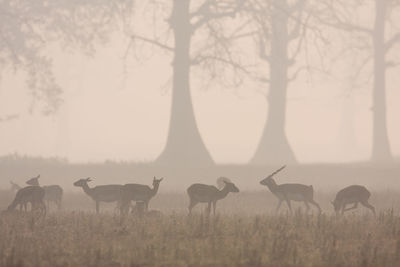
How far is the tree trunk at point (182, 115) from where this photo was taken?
3478cm

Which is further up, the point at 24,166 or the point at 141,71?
the point at 141,71

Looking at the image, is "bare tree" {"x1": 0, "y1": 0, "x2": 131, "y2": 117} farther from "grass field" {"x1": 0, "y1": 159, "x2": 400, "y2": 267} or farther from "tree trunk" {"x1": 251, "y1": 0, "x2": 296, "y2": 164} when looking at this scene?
"grass field" {"x1": 0, "y1": 159, "x2": 400, "y2": 267}

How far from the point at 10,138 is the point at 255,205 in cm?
7306

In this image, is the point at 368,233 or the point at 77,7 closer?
the point at 368,233

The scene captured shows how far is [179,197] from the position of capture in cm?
2244

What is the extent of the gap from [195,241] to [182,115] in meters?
23.8

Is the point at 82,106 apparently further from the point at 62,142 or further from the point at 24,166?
the point at 24,166

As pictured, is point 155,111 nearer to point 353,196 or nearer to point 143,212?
point 353,196

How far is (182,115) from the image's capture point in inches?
1394

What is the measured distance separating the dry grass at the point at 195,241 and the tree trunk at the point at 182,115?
765 inches

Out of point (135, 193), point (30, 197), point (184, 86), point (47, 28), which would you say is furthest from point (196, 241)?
point (47, 28)

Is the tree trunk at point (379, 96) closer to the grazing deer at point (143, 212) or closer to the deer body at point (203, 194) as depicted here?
the deer body at point (203, 194)

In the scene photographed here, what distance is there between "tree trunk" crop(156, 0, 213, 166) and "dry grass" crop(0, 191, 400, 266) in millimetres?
19443

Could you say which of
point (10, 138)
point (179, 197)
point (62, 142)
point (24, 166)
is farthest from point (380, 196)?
point (10, 138)
